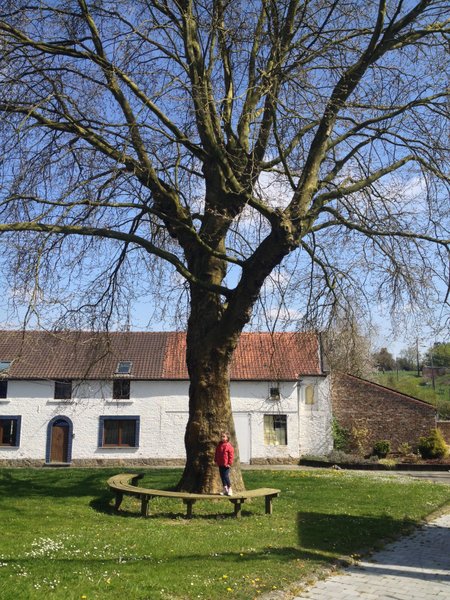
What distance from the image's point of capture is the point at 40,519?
10.2 m

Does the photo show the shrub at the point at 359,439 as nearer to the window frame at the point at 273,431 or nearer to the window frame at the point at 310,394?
the window frame at the point at 310,394

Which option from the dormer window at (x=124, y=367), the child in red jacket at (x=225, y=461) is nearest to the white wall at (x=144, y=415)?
the dormer window at (x=124, y=367)

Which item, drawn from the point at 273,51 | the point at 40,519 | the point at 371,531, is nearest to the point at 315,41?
the point at 273,51

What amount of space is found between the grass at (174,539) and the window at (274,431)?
18.9 m

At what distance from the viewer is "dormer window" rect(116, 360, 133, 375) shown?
1374 inches

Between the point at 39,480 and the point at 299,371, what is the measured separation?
71.1 ft

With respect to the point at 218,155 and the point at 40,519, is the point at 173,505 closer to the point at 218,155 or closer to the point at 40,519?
the point at 40,519

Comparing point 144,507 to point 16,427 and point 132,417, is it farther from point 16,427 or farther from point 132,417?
point 16,427

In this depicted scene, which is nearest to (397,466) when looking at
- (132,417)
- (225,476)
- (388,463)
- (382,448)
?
(388,463)

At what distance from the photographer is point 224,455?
1170cm

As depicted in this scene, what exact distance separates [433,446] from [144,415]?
1531cm

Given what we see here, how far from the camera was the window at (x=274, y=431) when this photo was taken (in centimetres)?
3450

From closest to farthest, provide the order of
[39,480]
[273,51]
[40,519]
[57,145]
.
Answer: [40,519] → [273,51] → [57,145] → [39,480]

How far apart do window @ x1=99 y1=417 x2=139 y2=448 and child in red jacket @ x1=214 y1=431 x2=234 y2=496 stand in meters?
23.0
